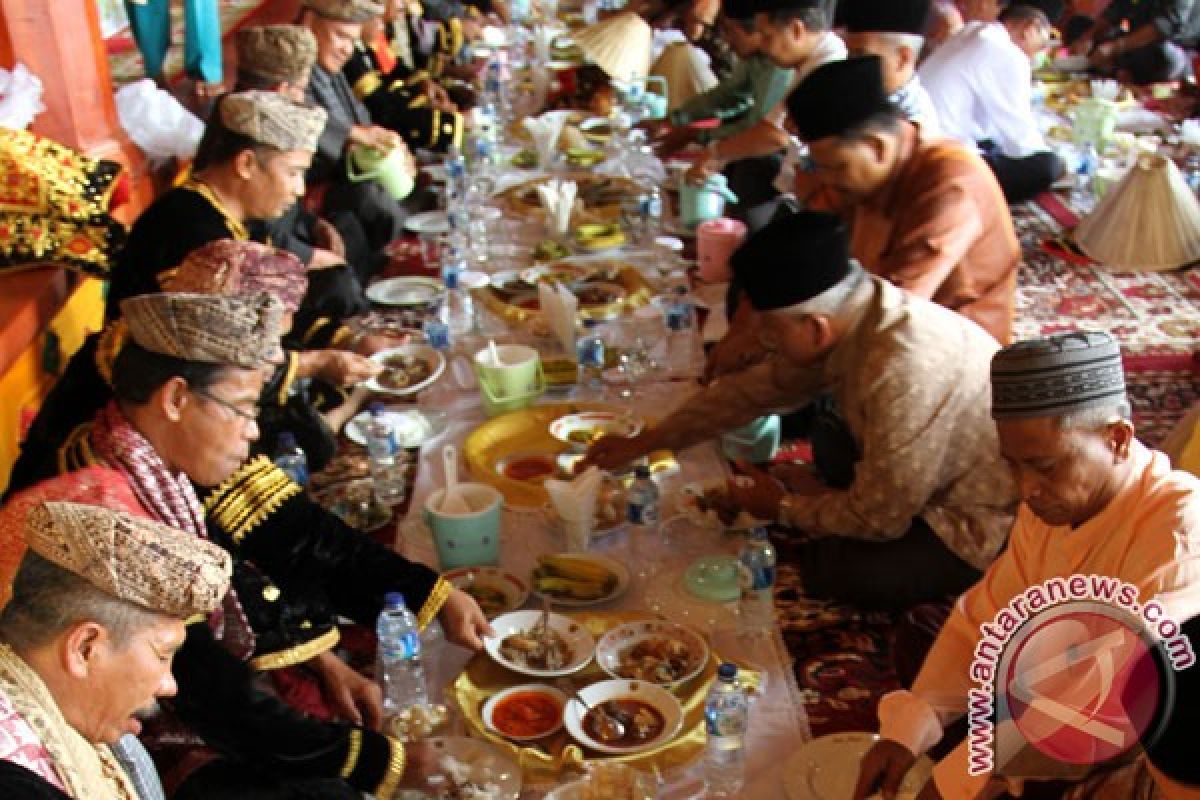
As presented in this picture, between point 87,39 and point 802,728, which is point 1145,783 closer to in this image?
point 802,728

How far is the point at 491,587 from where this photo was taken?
2721 millimetres

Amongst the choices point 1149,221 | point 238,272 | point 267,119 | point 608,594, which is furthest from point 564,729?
point 1149,221

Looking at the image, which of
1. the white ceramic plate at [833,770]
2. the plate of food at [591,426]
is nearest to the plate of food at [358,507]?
the plate of food at [591,426]

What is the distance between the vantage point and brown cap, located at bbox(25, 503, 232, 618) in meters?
1.51

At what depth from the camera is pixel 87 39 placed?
14.9 ft


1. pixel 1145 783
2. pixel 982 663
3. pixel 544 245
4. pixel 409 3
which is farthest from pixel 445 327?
pixel 409 3

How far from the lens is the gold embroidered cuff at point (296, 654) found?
2.37 m

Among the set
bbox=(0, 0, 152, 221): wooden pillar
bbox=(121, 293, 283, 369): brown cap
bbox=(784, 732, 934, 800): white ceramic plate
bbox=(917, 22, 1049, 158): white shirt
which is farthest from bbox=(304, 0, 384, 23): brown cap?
bbox=(784, 732, 934, 800): white ceramic plate

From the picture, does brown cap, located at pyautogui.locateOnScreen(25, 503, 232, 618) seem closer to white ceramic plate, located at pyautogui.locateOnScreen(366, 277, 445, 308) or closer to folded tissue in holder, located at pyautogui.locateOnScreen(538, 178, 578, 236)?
white ceramic plate, located at pyautogui.locateOnScreen(366, 277, 445, 308)

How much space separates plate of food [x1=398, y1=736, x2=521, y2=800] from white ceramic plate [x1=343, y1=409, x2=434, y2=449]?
1251mm

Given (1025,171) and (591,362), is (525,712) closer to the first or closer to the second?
(591,362)

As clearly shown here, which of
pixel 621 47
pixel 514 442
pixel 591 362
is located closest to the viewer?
pixel 514 442

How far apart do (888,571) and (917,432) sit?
361 millimetres

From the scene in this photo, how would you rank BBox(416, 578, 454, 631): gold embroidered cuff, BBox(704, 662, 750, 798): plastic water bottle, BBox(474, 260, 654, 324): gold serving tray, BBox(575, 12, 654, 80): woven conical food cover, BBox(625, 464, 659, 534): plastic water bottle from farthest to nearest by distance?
1. BBox(575, 12, 654, 80): woven conical food cover
2. BBox(474, 260, 654, 324): gold serving tray
3. BBox(625, 464, 659, 534): plastic water bottle
4. BBox(416, 578, 454, 631): gold embroidered cuff
5. BBox(704, 662, 750, 798): plastic water bottle
